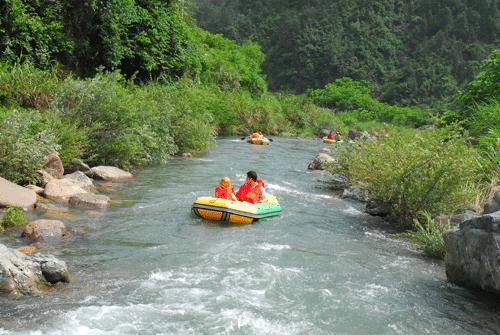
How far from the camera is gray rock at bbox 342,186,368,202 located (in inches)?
498

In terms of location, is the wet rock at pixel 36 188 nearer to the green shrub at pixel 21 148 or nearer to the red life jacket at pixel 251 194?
the green shrub at pixel 21 148

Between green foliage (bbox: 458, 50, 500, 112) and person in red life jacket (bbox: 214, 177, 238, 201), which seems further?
green foliage (bbox: 458, 50, 500, 112)

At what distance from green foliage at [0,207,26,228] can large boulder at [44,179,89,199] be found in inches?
71.1

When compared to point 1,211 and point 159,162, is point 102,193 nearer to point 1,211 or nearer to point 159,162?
point 1,211

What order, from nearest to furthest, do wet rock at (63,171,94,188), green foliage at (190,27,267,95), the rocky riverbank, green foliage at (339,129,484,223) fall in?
the rocky riverbank, green foliage at (339,129,484,223), wet rock at (63,171,94,188), green foliage at (190,27,267,95)

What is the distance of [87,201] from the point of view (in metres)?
10.0

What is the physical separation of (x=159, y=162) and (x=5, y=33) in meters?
6.10

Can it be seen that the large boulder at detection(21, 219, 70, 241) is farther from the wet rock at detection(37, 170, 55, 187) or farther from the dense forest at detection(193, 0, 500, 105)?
the dense forest at detection(193, 0, 500, 105)

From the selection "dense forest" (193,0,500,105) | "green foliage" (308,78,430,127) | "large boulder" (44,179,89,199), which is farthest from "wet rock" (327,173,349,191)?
"dense forest" (193,0,500,105)

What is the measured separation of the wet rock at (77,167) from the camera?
1248cm

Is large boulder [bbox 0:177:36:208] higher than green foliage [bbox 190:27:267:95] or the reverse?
the reverse

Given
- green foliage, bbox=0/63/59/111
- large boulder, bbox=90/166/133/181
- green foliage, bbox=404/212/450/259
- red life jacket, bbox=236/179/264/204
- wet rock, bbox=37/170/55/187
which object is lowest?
large boulder, bbox=90/166/133/181

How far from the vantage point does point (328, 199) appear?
41.7ft

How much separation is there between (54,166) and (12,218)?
11.1ft
